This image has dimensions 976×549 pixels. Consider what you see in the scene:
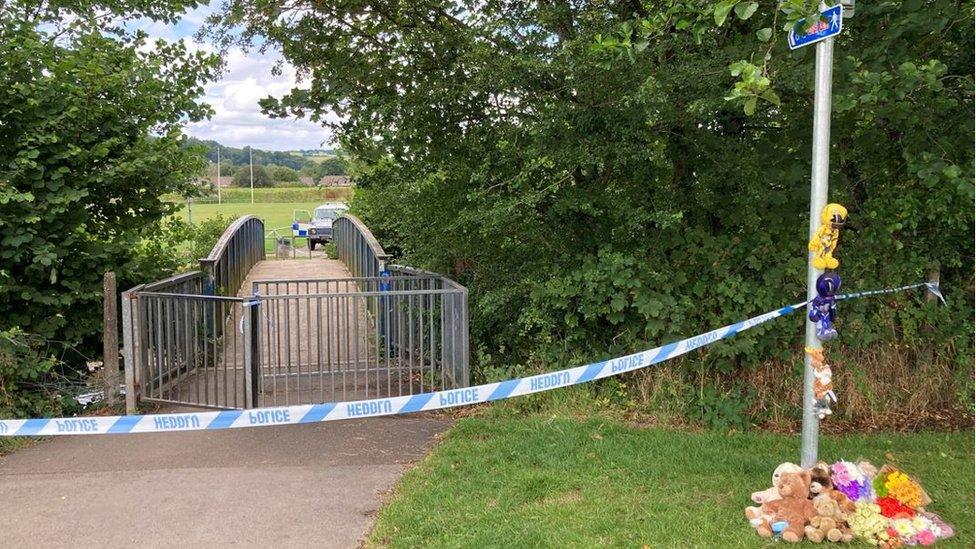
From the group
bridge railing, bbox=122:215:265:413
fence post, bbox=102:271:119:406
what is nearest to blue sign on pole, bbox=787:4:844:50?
bridge railing, bbox=122:215:265:413

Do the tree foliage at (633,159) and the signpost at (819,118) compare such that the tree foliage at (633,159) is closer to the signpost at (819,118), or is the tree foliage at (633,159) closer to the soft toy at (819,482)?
the signpost at (819,118)

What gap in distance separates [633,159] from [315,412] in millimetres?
3015

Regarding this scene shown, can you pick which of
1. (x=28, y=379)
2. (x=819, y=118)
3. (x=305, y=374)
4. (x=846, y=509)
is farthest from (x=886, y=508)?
(x=28, y=379)

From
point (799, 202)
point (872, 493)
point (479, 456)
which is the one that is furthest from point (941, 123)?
point (479, 456)

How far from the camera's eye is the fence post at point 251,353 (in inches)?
241

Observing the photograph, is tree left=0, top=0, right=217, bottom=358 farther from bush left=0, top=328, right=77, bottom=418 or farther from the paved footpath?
the paved footpath

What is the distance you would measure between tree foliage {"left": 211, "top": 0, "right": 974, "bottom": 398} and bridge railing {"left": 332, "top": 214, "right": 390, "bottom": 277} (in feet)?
10.3

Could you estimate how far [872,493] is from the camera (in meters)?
3.73

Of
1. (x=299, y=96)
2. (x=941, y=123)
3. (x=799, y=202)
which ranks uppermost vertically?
(x=299, y=96)

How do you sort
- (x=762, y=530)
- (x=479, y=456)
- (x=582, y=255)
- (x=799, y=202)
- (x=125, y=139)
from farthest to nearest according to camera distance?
(x=125, y=139), (x=582, y=255), (x=799, y=202), (x=479, y=456), (x=762, y=530)

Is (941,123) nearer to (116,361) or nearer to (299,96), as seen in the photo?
(299,96)

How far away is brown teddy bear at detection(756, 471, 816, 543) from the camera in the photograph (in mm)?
3588

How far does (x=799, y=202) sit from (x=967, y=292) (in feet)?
5.52

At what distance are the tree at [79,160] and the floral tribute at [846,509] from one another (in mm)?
5709
